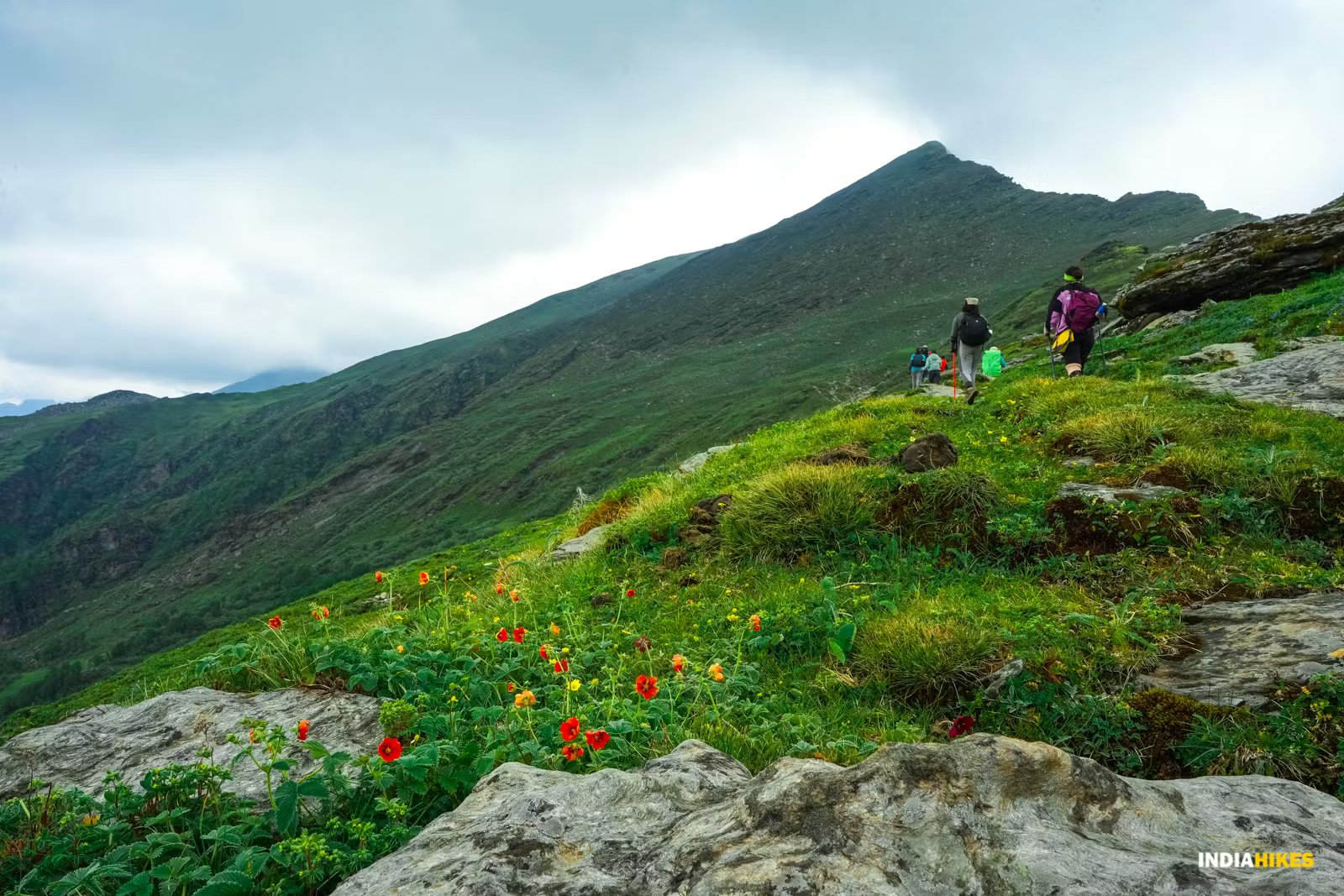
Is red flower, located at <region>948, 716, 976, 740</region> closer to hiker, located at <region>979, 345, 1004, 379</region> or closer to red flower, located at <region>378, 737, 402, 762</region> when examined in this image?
red flower, located at <region>378, 737, 402, 762</region>

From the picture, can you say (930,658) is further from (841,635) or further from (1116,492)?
(1116,492)

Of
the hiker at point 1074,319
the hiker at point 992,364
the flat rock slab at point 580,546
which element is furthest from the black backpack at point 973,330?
the flat rock slab at point 580,546

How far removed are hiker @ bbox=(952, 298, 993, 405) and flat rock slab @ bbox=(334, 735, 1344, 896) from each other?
13.9 metres

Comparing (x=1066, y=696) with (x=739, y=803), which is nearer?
(x=739, y=803)

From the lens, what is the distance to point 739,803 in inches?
95.2

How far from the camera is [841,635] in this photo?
16.0 feet

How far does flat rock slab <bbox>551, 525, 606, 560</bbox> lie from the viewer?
9078 millimetres

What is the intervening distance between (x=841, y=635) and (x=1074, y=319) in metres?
11.5

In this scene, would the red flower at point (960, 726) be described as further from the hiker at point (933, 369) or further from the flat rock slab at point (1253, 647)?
the hiker at point (933, 369)

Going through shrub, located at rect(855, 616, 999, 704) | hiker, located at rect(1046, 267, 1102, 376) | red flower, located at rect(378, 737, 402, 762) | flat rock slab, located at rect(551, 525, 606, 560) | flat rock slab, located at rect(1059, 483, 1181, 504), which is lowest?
shrub, located at rect(855, 616, 999, 704)

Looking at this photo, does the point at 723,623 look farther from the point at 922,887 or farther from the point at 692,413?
the point at 692,413

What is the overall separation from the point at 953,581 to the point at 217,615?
123 m

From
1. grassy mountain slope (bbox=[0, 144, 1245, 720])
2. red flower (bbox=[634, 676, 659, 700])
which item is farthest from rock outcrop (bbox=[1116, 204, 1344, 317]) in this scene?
grassy mountain slope (bbox=[0, 144, 1245, 720])

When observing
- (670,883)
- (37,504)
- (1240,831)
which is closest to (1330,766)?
(1240,831)
